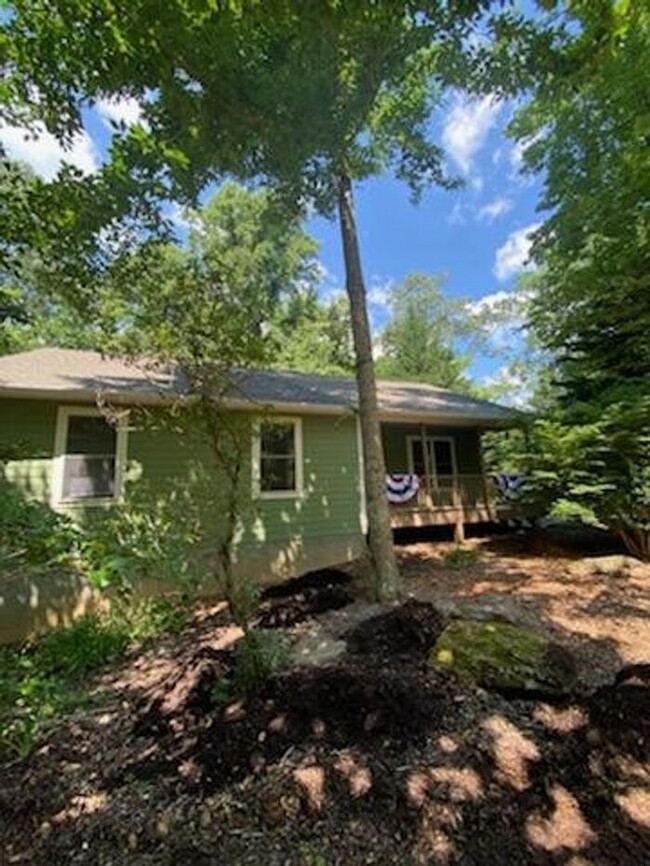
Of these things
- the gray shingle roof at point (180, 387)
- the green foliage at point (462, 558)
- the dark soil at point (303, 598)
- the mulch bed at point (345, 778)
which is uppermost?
the gray shingle roof at point (180, 387)

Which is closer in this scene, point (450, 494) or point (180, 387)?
point (180, 387)

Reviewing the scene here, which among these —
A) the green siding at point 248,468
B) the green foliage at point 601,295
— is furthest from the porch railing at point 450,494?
the green foliage at point 601,295

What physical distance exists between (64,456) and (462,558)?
7297 millimetres

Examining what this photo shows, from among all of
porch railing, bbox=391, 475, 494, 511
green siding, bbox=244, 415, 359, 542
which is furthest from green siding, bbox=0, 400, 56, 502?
porch railing, bbox=391, 475, 494, 511

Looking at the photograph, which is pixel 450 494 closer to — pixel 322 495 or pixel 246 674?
pixel 322 495

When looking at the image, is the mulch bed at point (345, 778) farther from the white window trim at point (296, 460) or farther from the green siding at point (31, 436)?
the white window trim at point (296, 460)

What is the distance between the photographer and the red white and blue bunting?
11.7 meters

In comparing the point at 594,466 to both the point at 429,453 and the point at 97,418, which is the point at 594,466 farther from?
the point at 97,418

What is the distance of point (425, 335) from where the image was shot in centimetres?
2942

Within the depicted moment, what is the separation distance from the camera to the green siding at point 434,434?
568 inches

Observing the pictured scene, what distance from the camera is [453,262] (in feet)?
102

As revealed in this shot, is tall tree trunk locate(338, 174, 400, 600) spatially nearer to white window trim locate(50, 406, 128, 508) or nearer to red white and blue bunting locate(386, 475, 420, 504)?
A: white window trim locate(50, 406, 128, 508)

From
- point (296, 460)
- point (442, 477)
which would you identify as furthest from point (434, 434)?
point (296, 460)

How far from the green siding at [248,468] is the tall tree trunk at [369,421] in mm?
1782
